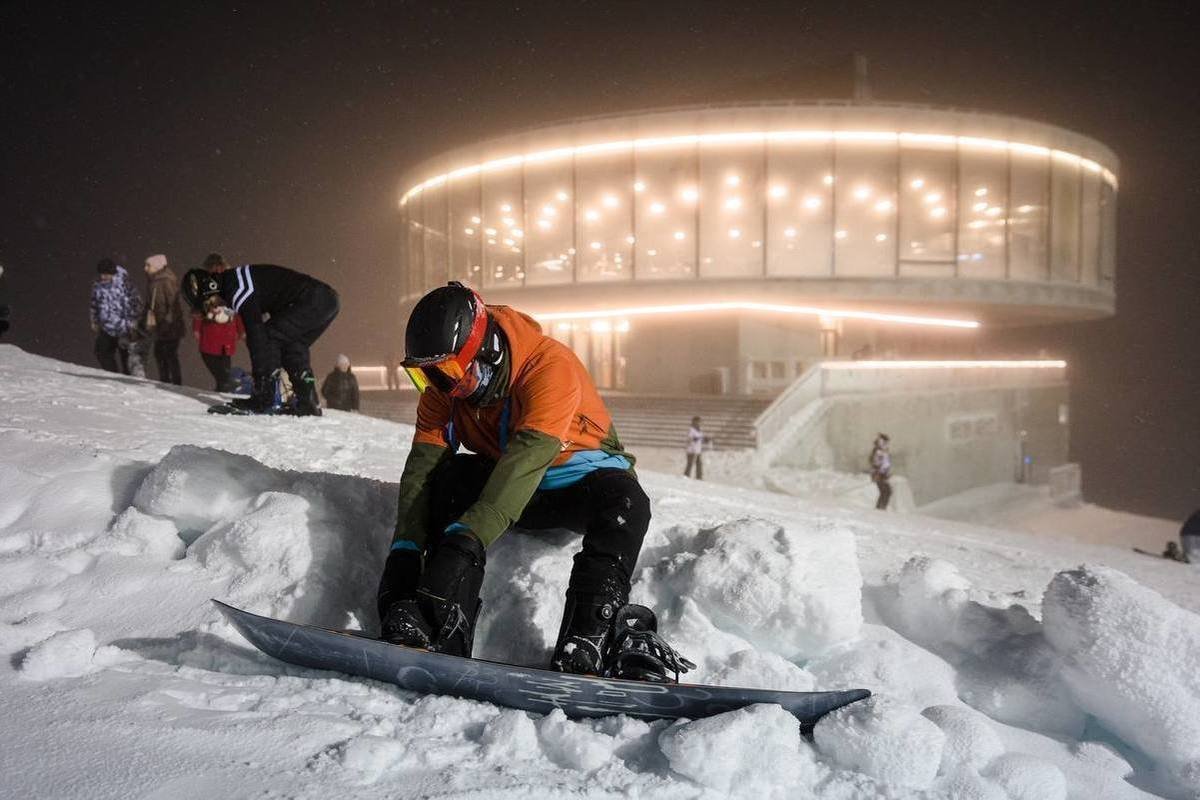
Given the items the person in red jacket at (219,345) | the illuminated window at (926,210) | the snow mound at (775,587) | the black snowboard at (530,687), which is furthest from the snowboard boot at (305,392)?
the illuminated window at (926,210)

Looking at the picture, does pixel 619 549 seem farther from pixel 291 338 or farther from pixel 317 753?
pixel 291 338

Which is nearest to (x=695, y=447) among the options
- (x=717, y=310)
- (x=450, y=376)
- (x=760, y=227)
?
(x=450, y=376)

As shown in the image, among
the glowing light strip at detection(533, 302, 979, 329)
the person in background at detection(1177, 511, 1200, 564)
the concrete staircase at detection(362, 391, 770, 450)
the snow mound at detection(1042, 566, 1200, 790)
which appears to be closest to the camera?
the snow mound at detection(1042, 566, 1200, 790)

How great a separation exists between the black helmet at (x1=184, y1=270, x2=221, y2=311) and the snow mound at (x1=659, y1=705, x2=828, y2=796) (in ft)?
19.8

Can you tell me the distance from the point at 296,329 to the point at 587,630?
545 centimetres

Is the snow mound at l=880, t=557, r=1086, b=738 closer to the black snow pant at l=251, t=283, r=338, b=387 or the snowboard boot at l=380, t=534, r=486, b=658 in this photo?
the snowboard boot at l=380, t=534, r=486, b=658

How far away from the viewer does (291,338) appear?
6.63 metres

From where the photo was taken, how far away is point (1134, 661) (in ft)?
7.02

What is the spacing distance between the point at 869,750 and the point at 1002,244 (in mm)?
34128

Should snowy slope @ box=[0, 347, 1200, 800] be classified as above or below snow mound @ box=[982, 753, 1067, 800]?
above

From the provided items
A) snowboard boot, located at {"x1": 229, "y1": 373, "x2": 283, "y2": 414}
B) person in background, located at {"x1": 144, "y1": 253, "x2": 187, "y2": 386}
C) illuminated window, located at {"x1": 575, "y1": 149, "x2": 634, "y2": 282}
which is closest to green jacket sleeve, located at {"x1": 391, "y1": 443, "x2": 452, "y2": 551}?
snowboard boot, located at {"x1": 229, "y1": 373, "x2": 283, "y2": 414}

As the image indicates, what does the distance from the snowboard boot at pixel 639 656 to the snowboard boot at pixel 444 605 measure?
477 mm

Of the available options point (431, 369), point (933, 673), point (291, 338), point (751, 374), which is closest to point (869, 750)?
point (933, 673)

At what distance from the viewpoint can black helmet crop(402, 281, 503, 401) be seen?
2.37 m
